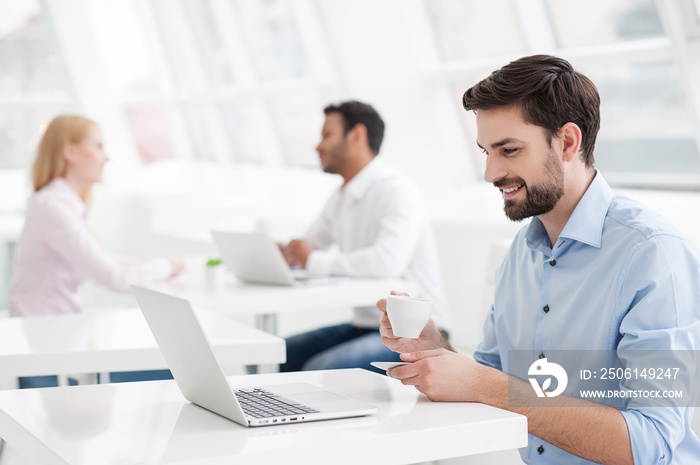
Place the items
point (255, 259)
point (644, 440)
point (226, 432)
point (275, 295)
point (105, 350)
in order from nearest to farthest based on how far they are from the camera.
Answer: point (226, 432), point (644, 440), point (105, 350), point (275, 295), point (255, 259)

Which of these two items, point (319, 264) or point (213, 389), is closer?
point (213, 389)

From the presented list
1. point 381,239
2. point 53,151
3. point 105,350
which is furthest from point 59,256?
point 105,350

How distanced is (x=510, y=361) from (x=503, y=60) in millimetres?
3077

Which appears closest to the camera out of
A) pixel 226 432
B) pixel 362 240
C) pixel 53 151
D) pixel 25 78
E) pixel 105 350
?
pixel 226 432

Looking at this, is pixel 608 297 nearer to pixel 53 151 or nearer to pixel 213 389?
pixel 213 389

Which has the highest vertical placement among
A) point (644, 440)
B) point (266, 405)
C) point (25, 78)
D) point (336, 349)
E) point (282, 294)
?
point (25, 78)

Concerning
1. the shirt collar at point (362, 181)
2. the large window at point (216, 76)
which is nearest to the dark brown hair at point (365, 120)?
the shirt collar at point (362, 181)

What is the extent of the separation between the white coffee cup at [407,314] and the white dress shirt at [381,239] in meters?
1.58

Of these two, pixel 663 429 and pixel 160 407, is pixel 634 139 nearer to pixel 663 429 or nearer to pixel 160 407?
pixel 663 429

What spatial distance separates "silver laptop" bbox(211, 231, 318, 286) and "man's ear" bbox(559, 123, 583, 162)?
133 cm

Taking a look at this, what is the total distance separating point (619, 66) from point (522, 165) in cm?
267

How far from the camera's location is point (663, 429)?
1.39 meters

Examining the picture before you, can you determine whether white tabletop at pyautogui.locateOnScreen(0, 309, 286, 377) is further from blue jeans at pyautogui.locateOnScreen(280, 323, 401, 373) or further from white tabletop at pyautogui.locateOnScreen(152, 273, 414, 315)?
blue jeans at pyautogui.locateOnScreen(280, 323, 401, 373)

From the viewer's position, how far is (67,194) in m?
3.14
